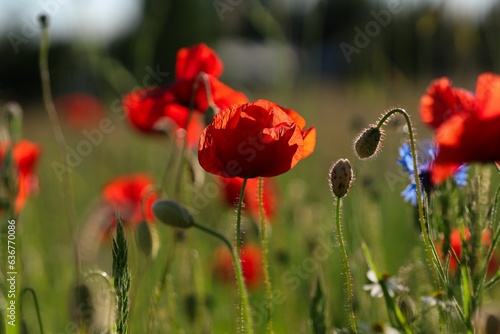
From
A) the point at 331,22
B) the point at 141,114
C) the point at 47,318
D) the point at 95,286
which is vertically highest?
the point at 331,22

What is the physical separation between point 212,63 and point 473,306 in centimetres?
79

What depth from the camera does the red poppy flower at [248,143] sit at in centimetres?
112

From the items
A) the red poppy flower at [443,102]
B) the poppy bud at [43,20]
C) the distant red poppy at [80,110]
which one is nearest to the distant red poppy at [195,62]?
the poppy bud at [43,20]

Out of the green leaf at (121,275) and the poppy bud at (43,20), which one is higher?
the poppy bud at (43,20)

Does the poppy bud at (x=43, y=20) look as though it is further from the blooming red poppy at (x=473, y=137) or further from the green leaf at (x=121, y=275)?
the blooming red poppy at (x=473, y=137)

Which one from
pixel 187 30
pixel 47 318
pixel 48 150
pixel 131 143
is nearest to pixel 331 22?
pixel 187 30

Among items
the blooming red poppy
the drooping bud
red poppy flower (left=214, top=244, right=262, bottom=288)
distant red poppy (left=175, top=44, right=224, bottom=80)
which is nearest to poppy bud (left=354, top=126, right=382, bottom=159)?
the drooping bud

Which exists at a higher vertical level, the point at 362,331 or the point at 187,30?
the point at 187,30

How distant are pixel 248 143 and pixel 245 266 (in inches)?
49.5

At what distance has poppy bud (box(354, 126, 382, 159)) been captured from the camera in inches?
44.4

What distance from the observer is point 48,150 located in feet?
21.0

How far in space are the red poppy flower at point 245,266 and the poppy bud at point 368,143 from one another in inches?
44.3

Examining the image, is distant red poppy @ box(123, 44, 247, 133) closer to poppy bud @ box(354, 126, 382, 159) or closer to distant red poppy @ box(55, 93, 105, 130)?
poppy bud @ box(354, 126, 382, 159)

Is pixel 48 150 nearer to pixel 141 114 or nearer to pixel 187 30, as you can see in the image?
pixel 141 114
